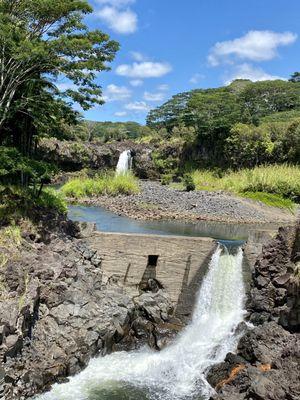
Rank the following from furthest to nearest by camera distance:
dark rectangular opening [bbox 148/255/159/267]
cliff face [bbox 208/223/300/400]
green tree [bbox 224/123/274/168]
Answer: green tree [bbox 224/123/274/168] < dark rectangular opening [bbox 148/255/159/267] < cliff face [bbox 208/223/300/400]

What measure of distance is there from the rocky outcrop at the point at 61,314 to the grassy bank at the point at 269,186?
21.7m

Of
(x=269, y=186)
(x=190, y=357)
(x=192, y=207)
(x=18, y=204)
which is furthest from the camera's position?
(x=269, y=186)

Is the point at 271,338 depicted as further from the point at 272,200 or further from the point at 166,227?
the point at 272,200

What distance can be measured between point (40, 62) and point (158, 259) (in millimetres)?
8732

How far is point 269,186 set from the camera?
38.8 meters

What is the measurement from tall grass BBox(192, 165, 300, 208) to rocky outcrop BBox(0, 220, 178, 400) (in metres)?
22.4

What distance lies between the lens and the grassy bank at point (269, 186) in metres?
37.5

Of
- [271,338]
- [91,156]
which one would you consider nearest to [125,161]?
[91,156]

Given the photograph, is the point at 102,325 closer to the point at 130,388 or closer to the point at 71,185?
the point at 130,388

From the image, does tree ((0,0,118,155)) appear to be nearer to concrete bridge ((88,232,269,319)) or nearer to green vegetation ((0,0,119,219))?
green vegetation ((0,0,119,219))

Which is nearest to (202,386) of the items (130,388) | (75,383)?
(130,388)

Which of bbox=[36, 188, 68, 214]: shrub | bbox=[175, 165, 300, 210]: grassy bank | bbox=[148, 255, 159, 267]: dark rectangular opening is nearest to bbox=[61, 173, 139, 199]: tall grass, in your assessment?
bbox=[175, 165, 300, 210]: grassy bank

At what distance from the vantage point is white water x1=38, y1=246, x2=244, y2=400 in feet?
42.9

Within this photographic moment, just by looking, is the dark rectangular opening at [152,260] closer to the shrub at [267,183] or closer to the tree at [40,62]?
the tree at [40,62]
